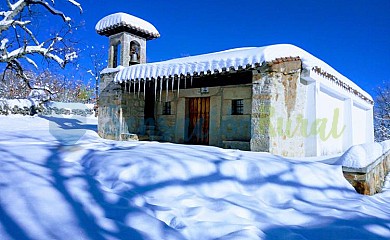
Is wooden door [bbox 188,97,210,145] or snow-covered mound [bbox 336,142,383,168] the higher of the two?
wooden door [bbox 188,97,210,145]

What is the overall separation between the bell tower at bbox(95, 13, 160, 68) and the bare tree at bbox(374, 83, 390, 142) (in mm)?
22843

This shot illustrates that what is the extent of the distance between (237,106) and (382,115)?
24.2 metres

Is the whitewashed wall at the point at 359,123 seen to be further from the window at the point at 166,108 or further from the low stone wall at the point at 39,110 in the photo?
the low stone wall at the point at 39,110

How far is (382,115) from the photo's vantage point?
85.6 ft

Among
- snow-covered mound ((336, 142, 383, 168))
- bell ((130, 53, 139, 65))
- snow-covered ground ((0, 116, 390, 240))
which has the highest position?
bell ((130, 53, 139, 65))

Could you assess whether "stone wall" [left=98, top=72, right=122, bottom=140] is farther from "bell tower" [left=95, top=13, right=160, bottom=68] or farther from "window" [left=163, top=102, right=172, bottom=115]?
"window" [left=163, top=102, right=172, bottom=115]

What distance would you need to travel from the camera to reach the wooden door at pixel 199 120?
877cm

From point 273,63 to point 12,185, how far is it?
518cm

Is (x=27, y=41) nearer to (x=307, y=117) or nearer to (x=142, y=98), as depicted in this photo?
(x=142, y=98)

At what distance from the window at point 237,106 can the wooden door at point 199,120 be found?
91 cm

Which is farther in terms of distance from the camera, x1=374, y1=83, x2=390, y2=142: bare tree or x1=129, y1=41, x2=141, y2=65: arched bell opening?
x1=374, y1=83, x2=390, y2=142: bare tree

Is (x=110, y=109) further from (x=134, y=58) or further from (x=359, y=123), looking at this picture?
(x=359, y=123)

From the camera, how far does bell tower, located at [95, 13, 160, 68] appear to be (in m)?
9.29

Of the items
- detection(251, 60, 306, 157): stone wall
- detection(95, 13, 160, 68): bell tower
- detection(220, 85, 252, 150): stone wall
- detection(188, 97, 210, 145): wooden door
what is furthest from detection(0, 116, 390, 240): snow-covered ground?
detection(95, 13, 160, 68): bell tower
